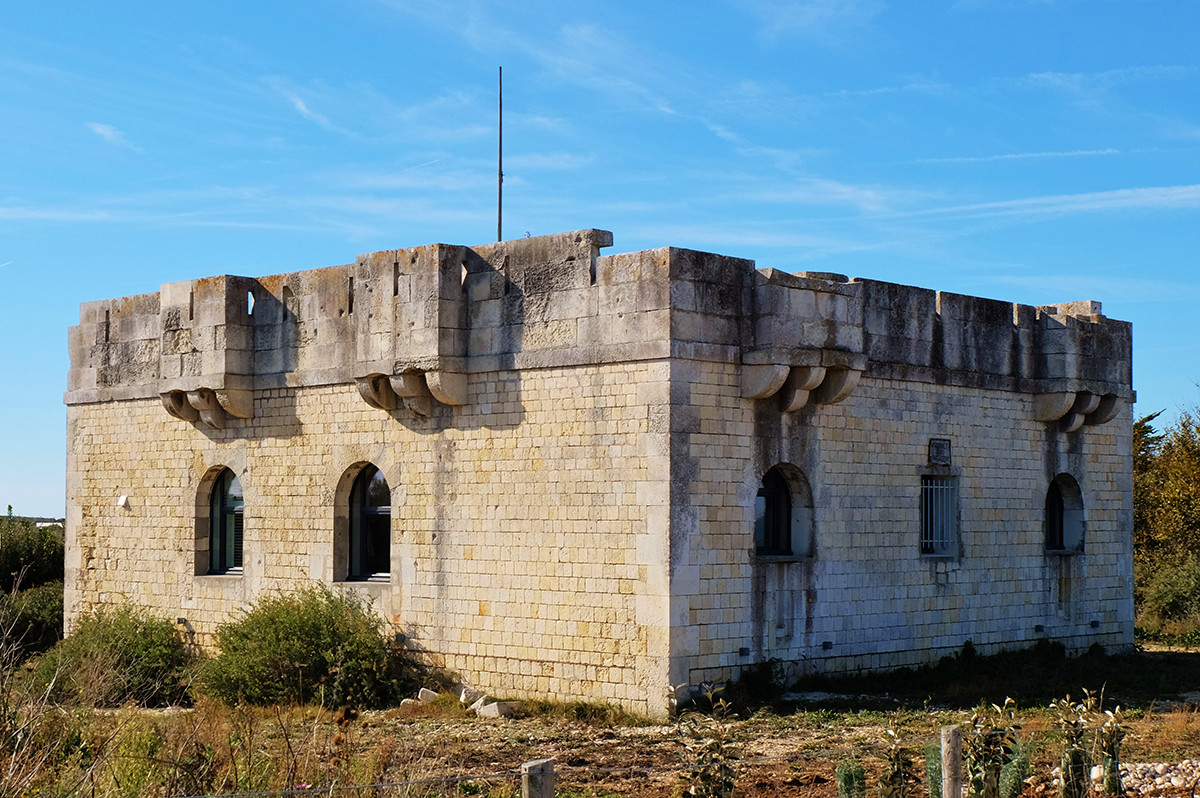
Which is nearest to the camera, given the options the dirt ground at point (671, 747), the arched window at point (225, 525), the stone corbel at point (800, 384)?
the dirt ground at point (671, 747)

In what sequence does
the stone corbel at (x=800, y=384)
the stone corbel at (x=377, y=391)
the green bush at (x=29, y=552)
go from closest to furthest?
1. the stone corbel at (x=800, y=384)
2. the stone corbel at (x=377, y=391)
3. the green bush at (x=29, y=552)

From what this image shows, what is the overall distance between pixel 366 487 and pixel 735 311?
5428 mm

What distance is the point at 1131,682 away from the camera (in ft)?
56.8

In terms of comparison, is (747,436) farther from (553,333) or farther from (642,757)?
(642,757)

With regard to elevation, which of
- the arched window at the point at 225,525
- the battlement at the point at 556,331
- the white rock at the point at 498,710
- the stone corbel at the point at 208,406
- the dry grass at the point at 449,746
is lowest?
the white rock at the point at 498,710

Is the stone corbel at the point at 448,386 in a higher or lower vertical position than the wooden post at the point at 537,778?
higher

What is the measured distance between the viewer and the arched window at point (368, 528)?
17219mm

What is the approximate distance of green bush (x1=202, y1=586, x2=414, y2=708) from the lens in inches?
623

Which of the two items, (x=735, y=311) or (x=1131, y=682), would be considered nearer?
(x=735, y=311)

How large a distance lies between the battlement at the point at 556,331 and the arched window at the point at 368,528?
118 cm

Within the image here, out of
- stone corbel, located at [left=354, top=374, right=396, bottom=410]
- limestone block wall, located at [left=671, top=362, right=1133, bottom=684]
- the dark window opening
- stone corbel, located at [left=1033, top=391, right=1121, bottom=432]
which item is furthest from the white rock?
stone corbel, located at [left=1033, top=391, right=1121, bottom=432]

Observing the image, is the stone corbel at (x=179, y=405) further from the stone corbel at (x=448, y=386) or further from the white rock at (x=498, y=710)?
the white rock at (x=498, y=710)

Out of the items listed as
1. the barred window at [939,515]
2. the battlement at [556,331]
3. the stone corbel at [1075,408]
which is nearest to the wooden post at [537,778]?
the battlement at [556,331]

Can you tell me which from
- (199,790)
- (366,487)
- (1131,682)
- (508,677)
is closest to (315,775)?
(199,790)
